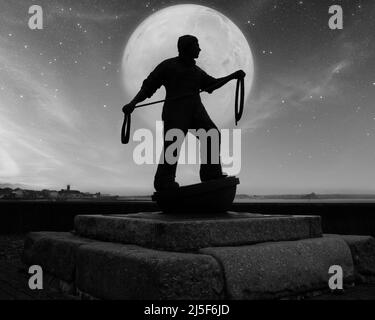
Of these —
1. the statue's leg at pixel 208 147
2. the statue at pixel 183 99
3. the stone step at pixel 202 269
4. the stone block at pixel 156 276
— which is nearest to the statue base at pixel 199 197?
the statue at pixel 183 99

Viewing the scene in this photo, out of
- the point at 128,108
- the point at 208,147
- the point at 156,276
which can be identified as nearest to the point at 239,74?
the point at 208,147

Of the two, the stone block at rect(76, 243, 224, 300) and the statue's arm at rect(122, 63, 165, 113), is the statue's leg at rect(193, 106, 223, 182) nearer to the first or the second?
the statue's arm at rect(122, 63, 165, 113)

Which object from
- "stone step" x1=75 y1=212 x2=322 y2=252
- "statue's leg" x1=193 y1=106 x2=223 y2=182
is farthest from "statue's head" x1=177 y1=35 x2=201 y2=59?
"stone step" x1=75 y1=212 x2=322 y2=252

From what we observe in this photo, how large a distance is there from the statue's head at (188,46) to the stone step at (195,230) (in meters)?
2.00

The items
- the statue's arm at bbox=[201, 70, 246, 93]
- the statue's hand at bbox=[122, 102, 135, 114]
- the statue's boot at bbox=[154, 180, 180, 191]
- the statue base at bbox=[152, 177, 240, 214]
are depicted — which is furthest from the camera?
the statue's arm at bbox=[201, 70, 246, 93]

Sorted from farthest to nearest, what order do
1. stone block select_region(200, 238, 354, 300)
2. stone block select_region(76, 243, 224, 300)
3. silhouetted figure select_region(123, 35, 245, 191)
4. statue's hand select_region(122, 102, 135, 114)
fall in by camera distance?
statue's hand select_region(122, 102, 135, 114) < silhouetted figure select_region(123, 35, 245, 191) < stone block select_region(200, 238, 354, 300) < stone block select_region(76, 243, 224, 300)

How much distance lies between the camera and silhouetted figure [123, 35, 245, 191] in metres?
4.96

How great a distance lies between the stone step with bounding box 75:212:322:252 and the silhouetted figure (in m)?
0.75

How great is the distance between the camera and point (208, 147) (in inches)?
201

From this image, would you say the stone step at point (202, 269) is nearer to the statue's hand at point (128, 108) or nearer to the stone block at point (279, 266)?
the stone block at point (279, 266)

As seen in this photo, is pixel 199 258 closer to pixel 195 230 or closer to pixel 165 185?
pixel 195 230
